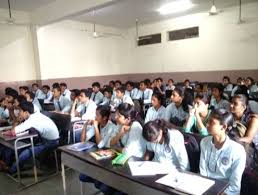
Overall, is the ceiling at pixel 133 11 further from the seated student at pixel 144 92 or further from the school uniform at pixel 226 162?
the school uniform at pixel 226 162

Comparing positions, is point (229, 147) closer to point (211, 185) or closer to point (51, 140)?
point (211, 185)

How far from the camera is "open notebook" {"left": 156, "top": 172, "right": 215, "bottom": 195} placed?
1423 millimetres

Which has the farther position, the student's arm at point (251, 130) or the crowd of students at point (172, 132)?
the student's arm at point (251, 130)

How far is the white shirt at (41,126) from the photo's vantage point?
320 centimetres

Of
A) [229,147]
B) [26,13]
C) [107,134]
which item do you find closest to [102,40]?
[26,13]

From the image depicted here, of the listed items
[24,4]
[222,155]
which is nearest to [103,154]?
[222,155]

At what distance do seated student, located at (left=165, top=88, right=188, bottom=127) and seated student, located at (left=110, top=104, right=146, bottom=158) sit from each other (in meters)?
1.26

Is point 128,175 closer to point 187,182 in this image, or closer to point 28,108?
point 187,182

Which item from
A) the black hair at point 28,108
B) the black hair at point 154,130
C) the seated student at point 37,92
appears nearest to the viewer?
the black hair at point 154,130

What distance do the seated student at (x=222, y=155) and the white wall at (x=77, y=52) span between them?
632 centimetres

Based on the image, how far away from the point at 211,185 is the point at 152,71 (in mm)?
8208

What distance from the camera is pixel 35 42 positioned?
23.2 feet

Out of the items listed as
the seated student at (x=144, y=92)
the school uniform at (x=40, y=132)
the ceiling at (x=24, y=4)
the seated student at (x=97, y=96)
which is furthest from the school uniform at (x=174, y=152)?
the ceiling at (x=24, y=4)

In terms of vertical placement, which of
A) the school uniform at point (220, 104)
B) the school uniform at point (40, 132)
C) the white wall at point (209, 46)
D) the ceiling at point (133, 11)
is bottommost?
the school uniform at point (40, 132)
